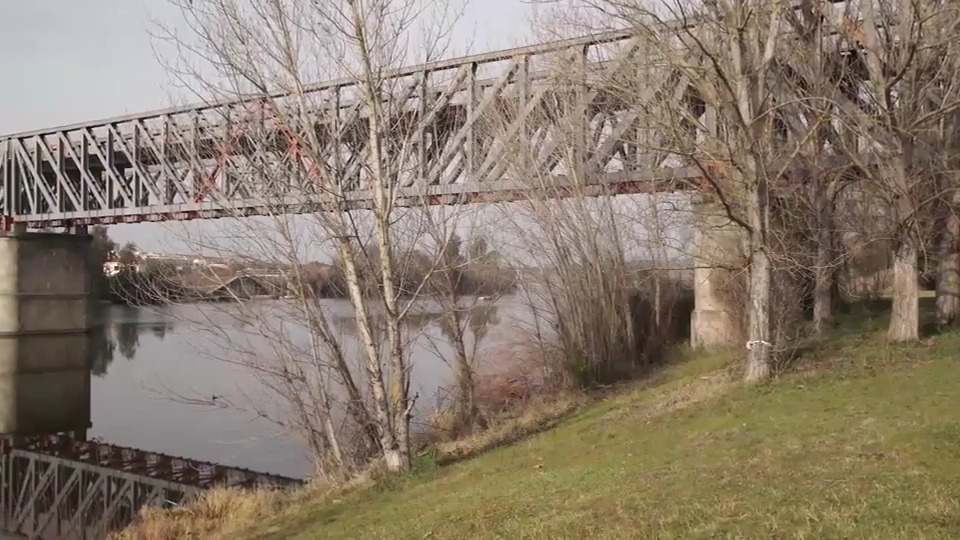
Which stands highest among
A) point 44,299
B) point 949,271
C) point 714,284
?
point 949,271

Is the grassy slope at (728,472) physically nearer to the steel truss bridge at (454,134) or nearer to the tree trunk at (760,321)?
the tree trunk at (760,321)

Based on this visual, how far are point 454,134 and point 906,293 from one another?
13.0 m

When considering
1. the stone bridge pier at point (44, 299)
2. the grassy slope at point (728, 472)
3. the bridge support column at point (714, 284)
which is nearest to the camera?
the grassy slope at point (728, 472)

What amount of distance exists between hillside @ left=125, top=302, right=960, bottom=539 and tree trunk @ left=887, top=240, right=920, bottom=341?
1.28 feet

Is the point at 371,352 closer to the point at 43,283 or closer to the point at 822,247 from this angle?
the point at 822,247

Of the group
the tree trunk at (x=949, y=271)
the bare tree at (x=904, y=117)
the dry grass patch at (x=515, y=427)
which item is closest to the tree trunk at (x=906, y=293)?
the bare tree at (x=904, y=117)

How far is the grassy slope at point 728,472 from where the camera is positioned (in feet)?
20.4

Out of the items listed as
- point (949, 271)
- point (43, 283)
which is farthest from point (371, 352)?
point (43, 283)

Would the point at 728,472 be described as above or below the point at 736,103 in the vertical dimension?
below

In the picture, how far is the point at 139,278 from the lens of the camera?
17.5m

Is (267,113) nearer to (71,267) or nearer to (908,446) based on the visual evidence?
(908,446)

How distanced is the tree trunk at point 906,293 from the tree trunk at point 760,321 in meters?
3.32

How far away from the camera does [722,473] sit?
801 cm

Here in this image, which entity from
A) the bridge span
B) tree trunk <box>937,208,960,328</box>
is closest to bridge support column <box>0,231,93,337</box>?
the bridge span
